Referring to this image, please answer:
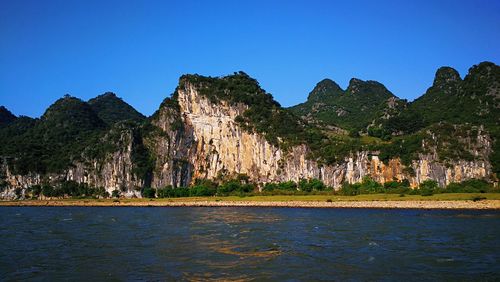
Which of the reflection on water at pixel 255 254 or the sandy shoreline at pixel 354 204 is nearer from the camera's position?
the reflection on water at pixel 255 254

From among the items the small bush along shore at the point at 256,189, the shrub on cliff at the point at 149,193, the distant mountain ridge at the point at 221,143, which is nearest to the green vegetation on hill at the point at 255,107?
the distant mountain ridge at the point at 221,143

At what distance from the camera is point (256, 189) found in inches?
5610

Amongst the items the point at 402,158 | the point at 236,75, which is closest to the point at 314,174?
the point at 402,158

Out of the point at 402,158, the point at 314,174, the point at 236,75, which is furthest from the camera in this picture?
the point at 236,75

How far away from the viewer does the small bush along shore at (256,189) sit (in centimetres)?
9869

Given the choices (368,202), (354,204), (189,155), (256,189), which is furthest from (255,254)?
(189,155)

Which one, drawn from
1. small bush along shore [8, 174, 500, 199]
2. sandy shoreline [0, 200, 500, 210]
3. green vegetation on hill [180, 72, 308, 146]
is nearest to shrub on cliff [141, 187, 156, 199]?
small bush along shore [8, 174, 500, 199]

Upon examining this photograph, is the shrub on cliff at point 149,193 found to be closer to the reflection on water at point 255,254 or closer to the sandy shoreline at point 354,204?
the sandy shoreline at point 354,204

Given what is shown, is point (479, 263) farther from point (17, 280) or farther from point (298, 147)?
point (298, 147)

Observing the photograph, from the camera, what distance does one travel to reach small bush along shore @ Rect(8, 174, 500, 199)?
98688 mm

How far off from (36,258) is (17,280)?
21.2 feet

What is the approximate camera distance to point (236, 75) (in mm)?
176125

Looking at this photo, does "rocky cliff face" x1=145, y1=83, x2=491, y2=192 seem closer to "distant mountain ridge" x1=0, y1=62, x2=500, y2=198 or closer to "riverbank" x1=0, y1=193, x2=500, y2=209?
"distant mountain ridge" x1=0, y1=62, x2=500, y2=198

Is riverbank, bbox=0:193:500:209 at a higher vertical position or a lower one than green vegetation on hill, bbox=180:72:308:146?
lower
